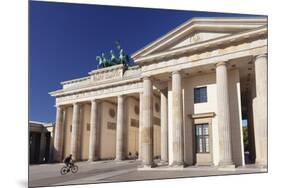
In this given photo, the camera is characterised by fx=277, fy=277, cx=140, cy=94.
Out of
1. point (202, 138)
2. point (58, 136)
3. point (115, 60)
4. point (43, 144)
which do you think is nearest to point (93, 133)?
point (58, 136)

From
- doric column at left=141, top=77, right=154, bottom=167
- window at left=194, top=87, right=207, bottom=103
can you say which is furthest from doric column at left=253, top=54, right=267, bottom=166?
doric column at left=141, top=77, right=154, bottom=167

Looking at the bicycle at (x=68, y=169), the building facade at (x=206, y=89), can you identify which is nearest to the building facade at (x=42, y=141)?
the bicycle at (x=68, y=169)

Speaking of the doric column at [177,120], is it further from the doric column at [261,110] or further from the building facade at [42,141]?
the building facade at [42,141]

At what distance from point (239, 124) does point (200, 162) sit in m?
3.08

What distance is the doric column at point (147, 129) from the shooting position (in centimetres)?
1577

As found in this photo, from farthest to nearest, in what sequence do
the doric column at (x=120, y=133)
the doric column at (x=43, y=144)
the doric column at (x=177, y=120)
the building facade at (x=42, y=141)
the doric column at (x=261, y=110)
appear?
the doric column at (x=43, y=144), the building facade at (x=42, y=141), the doric column at (x=120, y=133), the doric column at (x=177, y=120), the doric column at (x=261, y=110)

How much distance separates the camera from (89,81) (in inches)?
1037

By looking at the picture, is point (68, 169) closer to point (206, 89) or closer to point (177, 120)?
point (177, 120)

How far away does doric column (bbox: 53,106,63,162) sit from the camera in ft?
83.6

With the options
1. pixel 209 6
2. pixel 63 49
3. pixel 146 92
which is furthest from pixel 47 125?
pixel 209 6

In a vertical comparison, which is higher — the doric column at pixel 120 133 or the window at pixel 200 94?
the window at pixel 200 94

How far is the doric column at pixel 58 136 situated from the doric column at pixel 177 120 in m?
13.6

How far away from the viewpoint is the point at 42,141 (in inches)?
1030

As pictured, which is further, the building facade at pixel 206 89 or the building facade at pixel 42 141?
the building facade at pixel 42 141
